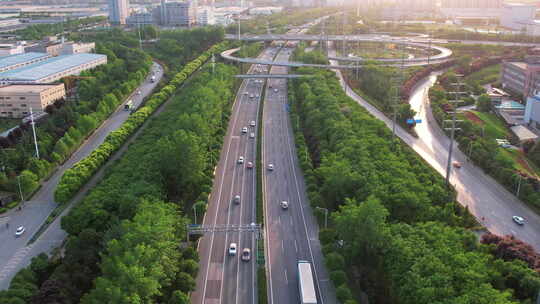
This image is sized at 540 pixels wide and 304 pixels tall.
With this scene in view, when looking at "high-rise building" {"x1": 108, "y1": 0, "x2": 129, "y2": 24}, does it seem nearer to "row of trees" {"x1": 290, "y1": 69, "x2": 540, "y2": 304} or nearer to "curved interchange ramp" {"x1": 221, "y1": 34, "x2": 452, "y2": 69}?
"curved interchange ramp" {"x1": 221, "y1": 34, "x2": 452, "y2": 69}

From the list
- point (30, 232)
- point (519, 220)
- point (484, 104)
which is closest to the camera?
point (519, 220)

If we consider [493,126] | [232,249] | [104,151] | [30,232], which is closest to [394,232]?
[232,249]

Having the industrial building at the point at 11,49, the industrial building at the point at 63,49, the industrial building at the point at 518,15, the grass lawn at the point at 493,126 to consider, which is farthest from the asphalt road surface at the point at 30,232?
the industrial building at the point at 518,15

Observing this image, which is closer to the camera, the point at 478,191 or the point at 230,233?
the point at 230,233

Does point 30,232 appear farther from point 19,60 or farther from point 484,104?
point 19,60

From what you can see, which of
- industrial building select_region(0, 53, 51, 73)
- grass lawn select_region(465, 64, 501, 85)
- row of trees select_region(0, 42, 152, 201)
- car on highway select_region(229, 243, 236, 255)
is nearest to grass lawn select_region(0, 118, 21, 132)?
row of trees select_region(0, 42, 152, 201)

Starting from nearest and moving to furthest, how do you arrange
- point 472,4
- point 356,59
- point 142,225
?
point 142,225 < point 356,59 < point 472,4
